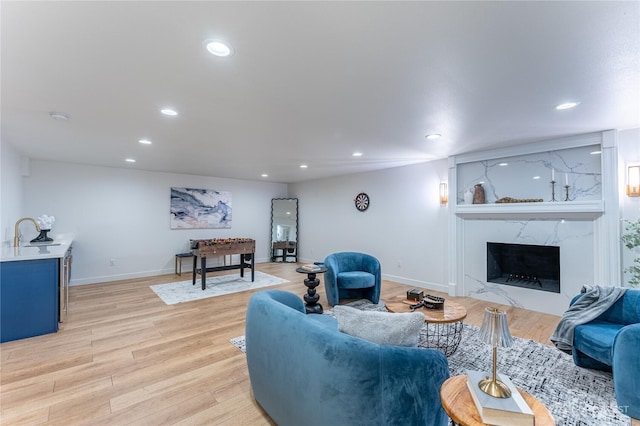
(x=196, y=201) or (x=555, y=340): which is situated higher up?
(x=196, y=201)

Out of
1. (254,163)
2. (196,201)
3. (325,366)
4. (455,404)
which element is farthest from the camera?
(196,201)


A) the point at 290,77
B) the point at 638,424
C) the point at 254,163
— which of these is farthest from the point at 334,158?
the point at 638,424

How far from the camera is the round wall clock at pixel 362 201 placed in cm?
636

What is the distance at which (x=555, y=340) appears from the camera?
8.54 feet

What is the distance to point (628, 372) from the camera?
72.7 inches

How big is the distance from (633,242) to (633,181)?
0.71 meters

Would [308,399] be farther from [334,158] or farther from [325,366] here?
[334,158]

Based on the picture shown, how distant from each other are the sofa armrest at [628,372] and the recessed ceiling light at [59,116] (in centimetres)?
504

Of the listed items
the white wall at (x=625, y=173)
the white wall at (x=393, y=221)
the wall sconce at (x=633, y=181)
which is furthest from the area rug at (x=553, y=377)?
the white wall at (x=393, y=221)

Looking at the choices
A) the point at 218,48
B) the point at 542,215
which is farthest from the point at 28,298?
the point at 542,215

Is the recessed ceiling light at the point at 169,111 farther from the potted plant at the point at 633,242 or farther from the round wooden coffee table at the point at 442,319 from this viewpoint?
the potted plant at the point at 633,242

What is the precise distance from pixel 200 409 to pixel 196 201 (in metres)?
5.61

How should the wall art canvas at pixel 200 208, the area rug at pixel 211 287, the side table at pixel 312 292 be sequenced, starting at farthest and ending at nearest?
the wall art canvas at pixel 200 208 < the area rug at pixel 211 287 < the side table at pixel 312 292

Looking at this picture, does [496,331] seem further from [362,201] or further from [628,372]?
[362,201]
